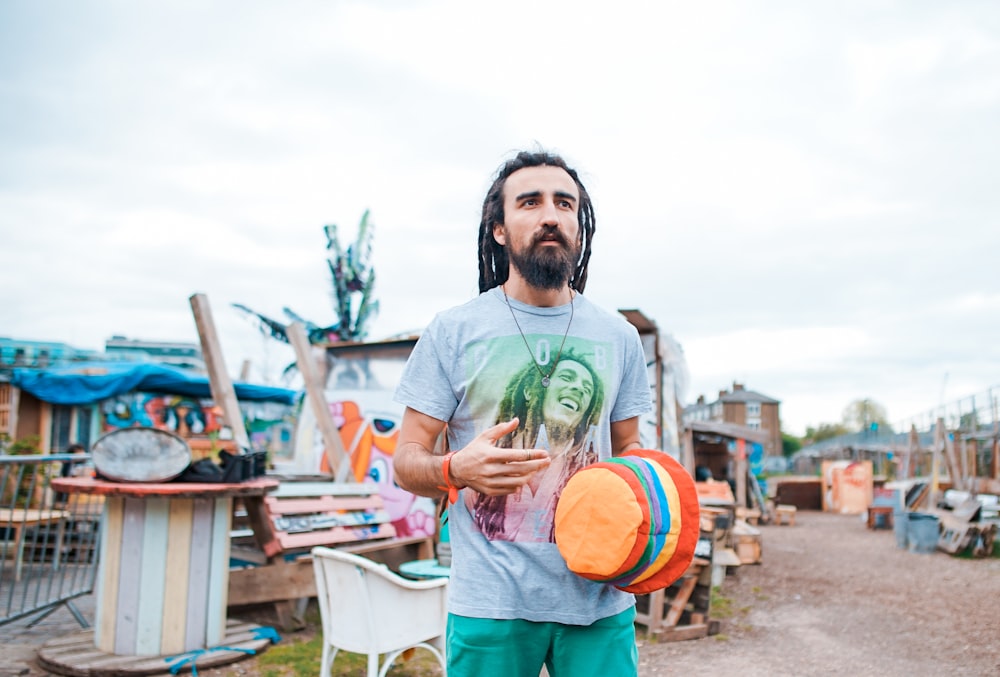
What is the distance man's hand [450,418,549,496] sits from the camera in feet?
5.46

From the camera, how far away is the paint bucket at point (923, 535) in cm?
1300

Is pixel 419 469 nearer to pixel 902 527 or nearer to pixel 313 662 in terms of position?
pixel 313 662

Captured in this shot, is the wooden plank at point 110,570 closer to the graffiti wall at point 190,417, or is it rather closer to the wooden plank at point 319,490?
the wooden plank at point 319,490

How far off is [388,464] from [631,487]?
26.8ft

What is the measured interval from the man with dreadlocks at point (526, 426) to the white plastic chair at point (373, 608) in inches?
96.3

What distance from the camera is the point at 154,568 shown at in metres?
5.07

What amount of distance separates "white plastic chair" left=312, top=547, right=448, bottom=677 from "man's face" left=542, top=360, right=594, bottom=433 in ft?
8.40

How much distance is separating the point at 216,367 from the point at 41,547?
11.9ft

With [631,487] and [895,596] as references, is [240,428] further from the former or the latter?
[895,596]

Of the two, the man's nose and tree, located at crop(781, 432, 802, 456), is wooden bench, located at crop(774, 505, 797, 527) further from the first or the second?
tree, located at crop(781, 432, 802, 456)

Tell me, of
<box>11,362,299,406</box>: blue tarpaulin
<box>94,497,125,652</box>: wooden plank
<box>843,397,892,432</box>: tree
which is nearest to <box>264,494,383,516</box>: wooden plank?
<box>94,497,125,652</box>: wooden plank

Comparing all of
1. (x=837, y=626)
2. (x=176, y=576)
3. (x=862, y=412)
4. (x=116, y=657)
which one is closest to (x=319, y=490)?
(x=176, y=576)

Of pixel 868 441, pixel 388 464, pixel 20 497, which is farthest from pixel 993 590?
pixel 868 441

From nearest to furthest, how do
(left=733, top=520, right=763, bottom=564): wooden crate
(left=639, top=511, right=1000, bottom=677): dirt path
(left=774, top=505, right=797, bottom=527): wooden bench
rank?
1. (left=639, top=511, right=1000, bottom=677): dirt path
2. (left=733, top=520, right=763, bottom=564): wooden crate
3. (left=774, top=505, right=797, bottom=527): wooden bench
